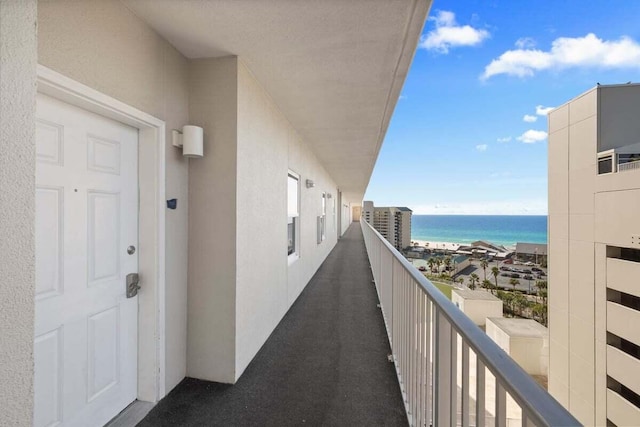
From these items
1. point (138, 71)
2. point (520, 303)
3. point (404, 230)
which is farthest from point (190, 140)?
point (404, 230)

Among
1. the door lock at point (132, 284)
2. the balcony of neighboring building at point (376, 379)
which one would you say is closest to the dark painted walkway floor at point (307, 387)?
Result: the balcony of neighboring building at point (376, 379)

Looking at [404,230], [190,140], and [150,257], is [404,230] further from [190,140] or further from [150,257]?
[150,257]

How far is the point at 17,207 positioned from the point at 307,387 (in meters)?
2.07

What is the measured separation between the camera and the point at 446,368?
3.53 ft

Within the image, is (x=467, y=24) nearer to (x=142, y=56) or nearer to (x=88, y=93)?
(x=142, y=56)

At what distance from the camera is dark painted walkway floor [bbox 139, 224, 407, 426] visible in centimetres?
175

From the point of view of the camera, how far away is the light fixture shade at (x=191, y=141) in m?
1.94

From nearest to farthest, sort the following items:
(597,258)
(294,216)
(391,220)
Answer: (294,216)
(597,258)
(391,220)

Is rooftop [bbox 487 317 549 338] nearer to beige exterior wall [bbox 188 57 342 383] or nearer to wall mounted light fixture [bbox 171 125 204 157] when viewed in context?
beige exterior wall [bbox 188 57 342 383]

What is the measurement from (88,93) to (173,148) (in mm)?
633

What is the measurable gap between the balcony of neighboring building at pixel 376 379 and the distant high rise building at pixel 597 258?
36.5 feet

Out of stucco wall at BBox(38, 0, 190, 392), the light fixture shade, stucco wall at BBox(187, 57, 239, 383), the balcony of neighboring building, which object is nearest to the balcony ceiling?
stucco wall at BBox(38, 0, 190, 392)

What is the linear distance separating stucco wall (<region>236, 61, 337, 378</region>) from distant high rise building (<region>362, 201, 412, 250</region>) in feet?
69.9

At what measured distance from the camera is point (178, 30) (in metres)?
1.76
